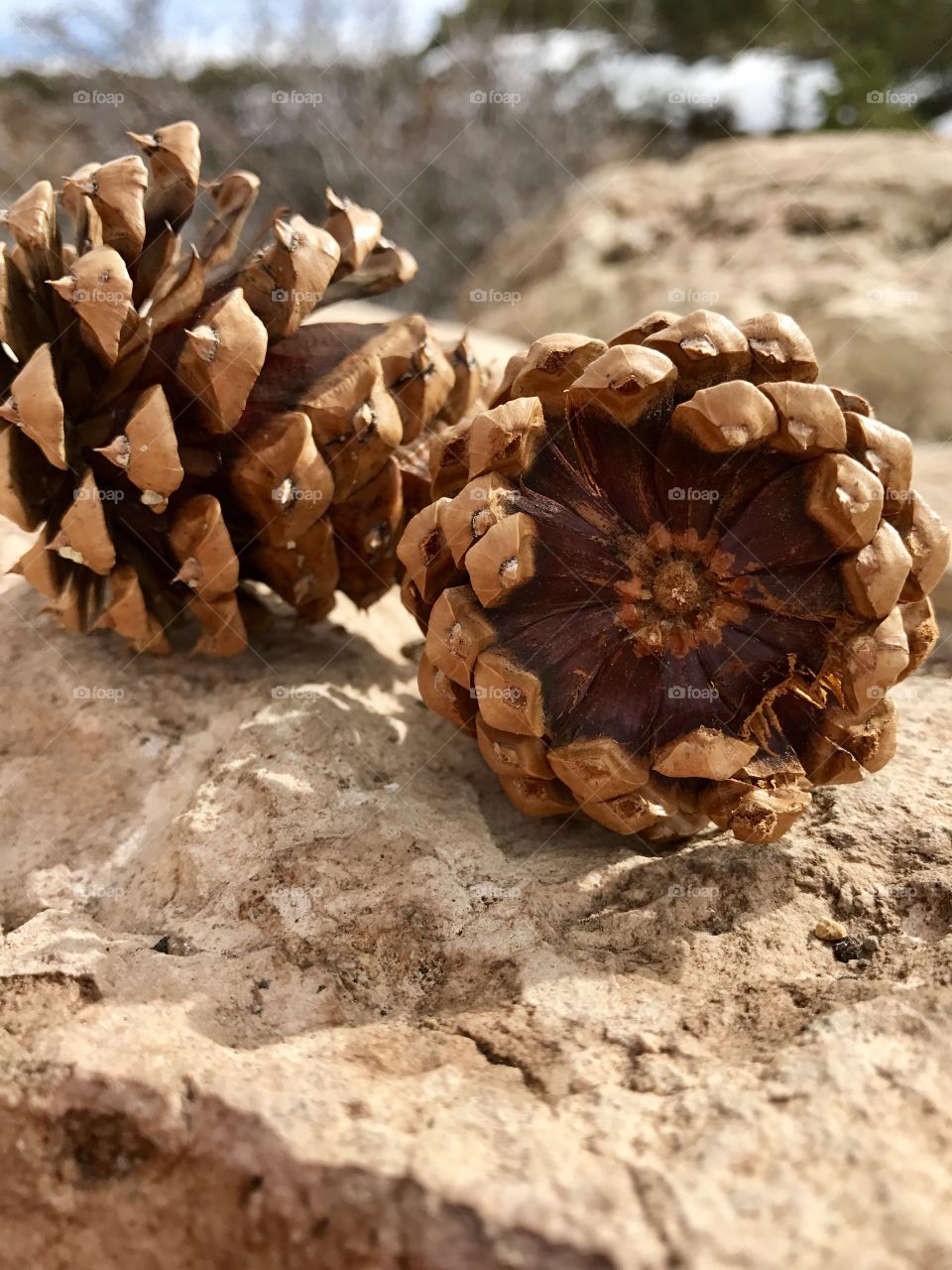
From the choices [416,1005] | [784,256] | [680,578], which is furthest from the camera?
[784,256]

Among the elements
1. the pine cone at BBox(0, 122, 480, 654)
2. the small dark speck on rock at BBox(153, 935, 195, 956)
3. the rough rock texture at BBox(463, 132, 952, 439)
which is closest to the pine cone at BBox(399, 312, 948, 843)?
the pine cone at BBox(0, 122, 480, 654)

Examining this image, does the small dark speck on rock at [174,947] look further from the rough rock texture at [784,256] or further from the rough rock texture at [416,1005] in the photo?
the rough rock texture at [784,256]

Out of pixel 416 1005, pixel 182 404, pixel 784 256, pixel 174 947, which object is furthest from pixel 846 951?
pixel 784 256

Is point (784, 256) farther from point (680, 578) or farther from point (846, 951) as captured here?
point (846, 951)

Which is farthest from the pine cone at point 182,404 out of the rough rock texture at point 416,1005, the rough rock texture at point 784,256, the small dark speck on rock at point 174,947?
the rough rock texture at point 784,256

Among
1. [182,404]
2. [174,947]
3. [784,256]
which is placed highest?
[182,404]

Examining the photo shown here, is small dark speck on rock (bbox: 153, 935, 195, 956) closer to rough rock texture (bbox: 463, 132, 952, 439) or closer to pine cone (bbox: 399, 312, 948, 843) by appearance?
pine cone (bbox: 399, 312, 948, 843)

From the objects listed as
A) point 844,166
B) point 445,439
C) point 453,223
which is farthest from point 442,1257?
point 453,223
